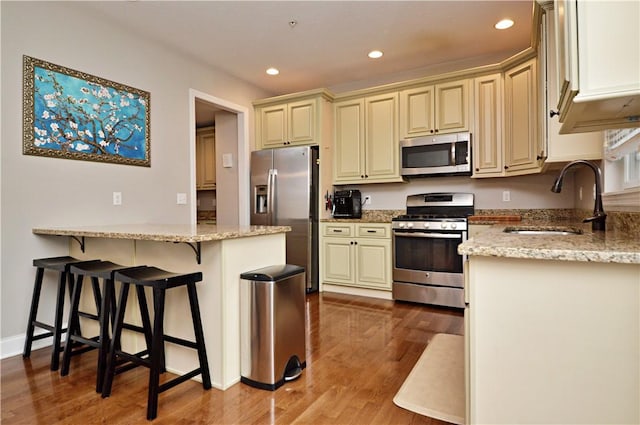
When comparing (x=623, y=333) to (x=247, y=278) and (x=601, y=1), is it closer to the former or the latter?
(x=601, y=1)

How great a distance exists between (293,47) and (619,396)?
3.57 meters

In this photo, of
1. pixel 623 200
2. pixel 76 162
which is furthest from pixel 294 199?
pixel 623 200

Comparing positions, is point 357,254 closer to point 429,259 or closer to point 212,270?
point 429,259

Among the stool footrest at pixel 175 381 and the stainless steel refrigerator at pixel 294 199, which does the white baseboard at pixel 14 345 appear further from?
the stainless steel refrigerator at pixel 294 199

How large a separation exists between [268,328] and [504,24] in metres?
3.21

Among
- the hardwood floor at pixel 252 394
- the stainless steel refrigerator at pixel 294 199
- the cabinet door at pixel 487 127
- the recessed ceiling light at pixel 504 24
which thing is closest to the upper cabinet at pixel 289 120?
the stainless steel refrigerator at pixel 294 199

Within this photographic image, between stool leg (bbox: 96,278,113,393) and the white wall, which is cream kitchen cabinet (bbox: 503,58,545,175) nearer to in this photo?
the white wall

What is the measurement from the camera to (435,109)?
152 inches

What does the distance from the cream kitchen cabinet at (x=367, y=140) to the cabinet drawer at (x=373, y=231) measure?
593mm

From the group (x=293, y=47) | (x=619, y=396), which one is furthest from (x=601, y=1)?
(x=293, y=47)

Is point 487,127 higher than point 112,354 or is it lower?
higher

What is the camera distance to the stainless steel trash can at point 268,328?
6.45 feet

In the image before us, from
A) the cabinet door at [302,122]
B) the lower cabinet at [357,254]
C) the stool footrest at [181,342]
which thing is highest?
the cabinet door at [302,122]

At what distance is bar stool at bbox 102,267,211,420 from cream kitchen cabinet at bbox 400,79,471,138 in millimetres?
2925
